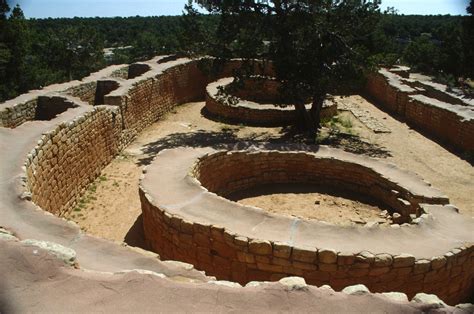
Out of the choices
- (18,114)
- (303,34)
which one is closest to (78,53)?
(18,114)

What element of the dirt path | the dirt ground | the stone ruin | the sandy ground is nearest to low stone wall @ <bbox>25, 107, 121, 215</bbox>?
the stone ruin

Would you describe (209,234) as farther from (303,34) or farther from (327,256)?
(303,34)

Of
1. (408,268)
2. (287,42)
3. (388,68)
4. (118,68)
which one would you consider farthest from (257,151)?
(388,68)

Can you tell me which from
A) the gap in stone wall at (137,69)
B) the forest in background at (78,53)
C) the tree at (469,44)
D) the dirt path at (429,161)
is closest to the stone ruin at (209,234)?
the dirt path at (429,161)

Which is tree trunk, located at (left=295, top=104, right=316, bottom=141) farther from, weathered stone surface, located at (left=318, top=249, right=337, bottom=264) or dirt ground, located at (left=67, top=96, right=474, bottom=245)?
weathered stone surface, located at (left=318, top=249, right=337, bottom=264)

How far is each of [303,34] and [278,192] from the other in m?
5.08

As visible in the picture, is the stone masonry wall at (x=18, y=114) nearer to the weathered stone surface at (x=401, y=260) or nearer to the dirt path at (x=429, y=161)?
the weathered stone surface at (x=401, y=260)

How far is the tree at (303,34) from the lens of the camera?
12.1 metres

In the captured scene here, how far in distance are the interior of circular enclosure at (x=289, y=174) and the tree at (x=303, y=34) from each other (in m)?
3.23

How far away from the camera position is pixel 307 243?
5668 mm

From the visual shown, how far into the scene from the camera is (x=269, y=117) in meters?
14.9

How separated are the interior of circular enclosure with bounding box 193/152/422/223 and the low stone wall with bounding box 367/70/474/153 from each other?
4733mm

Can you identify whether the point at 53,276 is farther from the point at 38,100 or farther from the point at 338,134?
the point at 338,134

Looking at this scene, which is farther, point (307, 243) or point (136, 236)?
point (136, 236)
